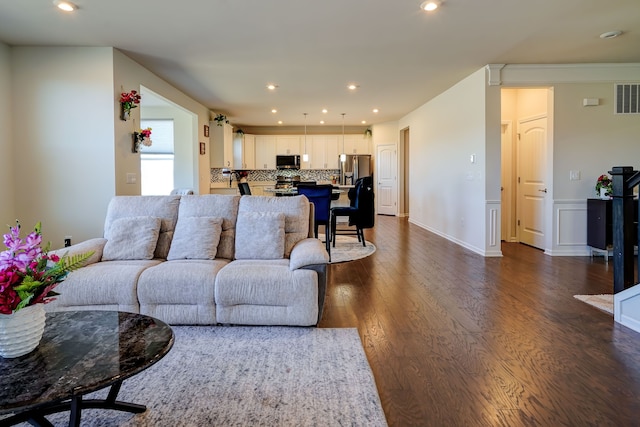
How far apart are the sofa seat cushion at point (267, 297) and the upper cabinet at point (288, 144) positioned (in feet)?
28.4

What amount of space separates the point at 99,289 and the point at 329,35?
129 inches

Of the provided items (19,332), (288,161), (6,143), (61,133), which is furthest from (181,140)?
(19,332)

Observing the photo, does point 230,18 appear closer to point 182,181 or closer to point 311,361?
point 311,361

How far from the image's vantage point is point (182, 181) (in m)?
7.85

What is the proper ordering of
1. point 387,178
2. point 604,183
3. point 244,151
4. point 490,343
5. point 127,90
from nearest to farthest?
point 490,343 < point 127,90 < point 604,183 < point 244,151 < point 387,178

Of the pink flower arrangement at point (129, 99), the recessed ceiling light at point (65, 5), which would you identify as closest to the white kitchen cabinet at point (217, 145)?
the pink flower arrangement at point (129, 99)

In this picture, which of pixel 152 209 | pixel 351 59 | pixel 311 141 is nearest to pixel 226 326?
pixel 152 209

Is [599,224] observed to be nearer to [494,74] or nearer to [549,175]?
[549,175]

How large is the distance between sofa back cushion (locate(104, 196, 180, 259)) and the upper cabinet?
25.6 ft

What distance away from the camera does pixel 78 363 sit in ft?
4.61

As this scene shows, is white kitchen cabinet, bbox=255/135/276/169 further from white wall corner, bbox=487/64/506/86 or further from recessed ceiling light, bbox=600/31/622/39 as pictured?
recessed ceiling light, bbox=600/31/622/39

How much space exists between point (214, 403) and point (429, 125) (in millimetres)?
7187

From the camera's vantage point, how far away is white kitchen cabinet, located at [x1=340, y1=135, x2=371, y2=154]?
11234 millimetres

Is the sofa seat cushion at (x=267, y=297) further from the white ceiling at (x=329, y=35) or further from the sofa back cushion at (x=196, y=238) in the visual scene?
the white ceiling at (x=329, y=35)
